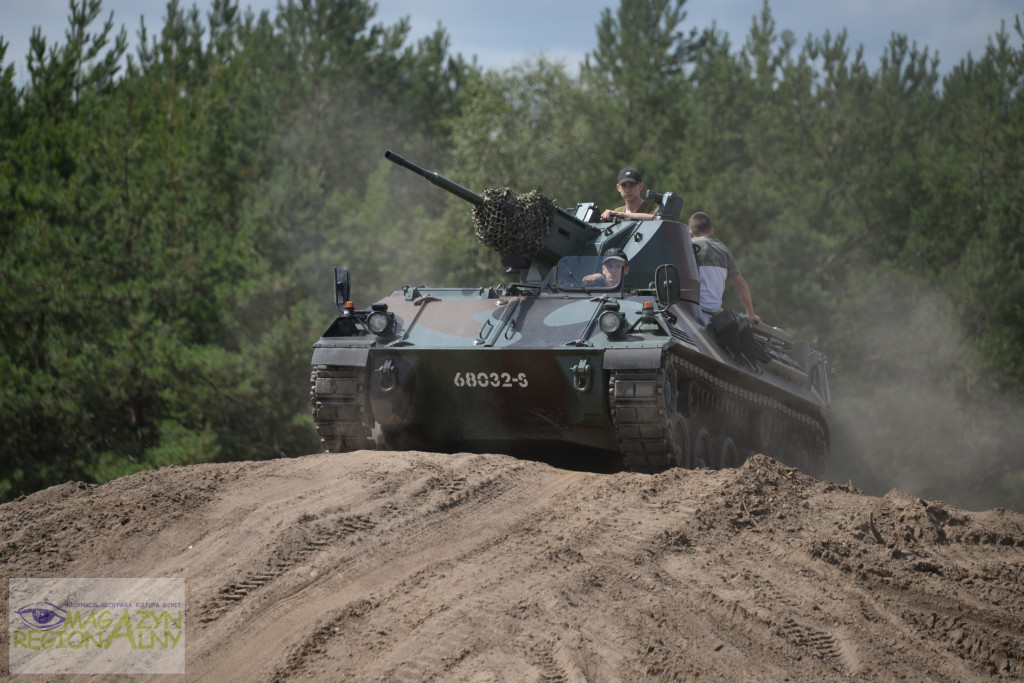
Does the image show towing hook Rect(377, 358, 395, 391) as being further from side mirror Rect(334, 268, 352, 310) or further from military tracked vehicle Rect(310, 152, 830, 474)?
side mirror Rect(334, 268, 352, 310)

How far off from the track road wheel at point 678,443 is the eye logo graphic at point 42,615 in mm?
4781

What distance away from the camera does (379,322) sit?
33.8 ft

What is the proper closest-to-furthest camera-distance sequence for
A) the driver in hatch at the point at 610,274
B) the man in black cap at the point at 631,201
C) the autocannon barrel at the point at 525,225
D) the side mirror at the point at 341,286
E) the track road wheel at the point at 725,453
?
the side mirror at the point at 341,286
the driver in hatch at the point at 610,274
the autocannon barrel at the point at 525,225
the track road wheel at the point at 725,453
the man in black cap at the point at 631,201

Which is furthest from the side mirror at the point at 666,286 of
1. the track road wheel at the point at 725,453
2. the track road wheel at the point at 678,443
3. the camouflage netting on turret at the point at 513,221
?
the track road wheel at the point at 725,453

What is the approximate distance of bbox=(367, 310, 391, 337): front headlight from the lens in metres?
10.3

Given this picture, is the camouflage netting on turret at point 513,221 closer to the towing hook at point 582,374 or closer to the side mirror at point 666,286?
the side mirror at point 666,286

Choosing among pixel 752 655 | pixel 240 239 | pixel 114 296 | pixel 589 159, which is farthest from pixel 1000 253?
pixel 752 655

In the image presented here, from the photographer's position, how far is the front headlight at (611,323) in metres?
9.71

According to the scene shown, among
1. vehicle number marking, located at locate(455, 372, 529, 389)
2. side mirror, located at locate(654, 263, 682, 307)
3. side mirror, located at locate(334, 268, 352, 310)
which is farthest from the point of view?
side mirror, located at locate(334, 268, 352, 310)

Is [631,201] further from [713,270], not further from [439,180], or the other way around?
[439,180]

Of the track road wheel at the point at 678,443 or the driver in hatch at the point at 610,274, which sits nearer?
the track road wheel at the point at 678,443

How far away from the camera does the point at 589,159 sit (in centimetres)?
3484

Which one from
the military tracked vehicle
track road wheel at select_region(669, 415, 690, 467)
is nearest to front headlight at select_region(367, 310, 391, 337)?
the military tracked vehicle

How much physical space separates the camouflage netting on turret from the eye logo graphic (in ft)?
18.6
